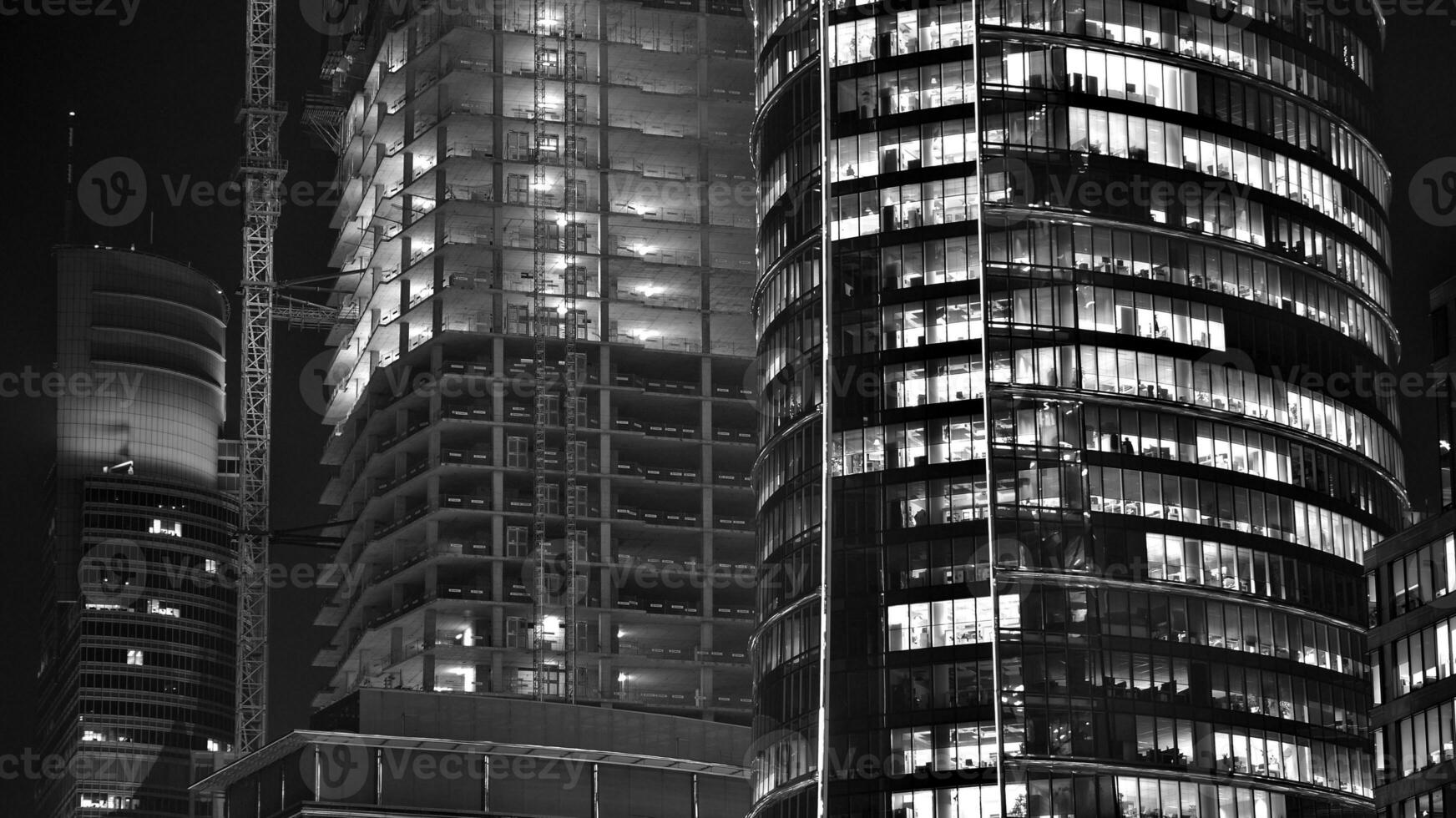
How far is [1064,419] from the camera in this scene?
159250mm

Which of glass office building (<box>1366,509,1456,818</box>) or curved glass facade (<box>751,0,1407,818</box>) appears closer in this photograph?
glass office building (<box>1366,509,1456,818</box>)

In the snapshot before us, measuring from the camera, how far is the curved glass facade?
504 feet

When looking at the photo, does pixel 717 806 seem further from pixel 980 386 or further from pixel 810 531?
pixel 980 386

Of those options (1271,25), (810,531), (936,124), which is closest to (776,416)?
(810,531)

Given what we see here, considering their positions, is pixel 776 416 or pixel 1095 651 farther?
pixel 776 416

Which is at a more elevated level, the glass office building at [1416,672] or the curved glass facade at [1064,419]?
the curved glass facade at [1064,419]

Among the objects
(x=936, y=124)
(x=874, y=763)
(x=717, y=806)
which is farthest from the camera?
(x=717, y=806)

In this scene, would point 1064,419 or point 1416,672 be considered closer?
point 1416,672

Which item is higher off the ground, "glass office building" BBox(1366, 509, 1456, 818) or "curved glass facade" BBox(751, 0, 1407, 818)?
"curved glass facade" BBox(751, 0, 1407, 818)

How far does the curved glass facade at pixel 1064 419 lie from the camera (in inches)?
6053

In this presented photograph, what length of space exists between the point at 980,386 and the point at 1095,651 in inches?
736

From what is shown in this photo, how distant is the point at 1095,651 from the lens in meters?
154

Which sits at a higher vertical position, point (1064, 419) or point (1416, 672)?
point (1064, 419)

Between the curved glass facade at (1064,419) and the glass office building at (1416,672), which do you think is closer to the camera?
the glass office building at (1416,672)
